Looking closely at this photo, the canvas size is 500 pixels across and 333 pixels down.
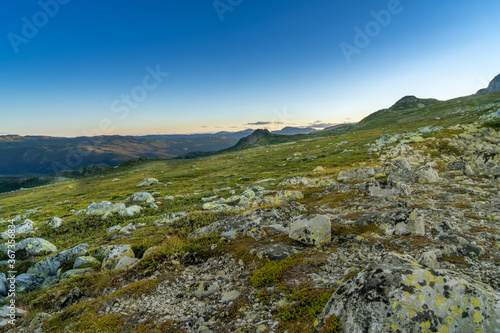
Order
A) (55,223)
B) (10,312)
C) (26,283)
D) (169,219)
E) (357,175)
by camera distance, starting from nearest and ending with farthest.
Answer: (10,312), (26,283), (169,219), (55,223), (357,175)

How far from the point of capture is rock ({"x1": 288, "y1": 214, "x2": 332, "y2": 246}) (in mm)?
11663

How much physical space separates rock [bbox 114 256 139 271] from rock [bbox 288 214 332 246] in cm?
977

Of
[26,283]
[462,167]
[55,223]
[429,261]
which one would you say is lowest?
[55,223]

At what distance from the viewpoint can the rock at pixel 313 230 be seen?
38.3ft

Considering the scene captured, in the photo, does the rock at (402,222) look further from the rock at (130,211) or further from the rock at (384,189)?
the rock at (130,211)

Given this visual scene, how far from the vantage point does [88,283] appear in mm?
11367

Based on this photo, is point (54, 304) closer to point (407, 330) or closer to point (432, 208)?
point (407, 330)

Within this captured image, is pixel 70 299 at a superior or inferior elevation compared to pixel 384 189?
inferior

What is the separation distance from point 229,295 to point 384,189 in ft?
63.6

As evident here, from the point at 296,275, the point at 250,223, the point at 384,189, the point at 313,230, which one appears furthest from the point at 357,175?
the point at 296,275

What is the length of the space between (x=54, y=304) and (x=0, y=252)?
64.5 feet

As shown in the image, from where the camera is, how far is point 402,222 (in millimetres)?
12055

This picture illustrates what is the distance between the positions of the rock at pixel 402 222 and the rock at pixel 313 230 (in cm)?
322

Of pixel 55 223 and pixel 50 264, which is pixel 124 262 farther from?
pixel 55 223
